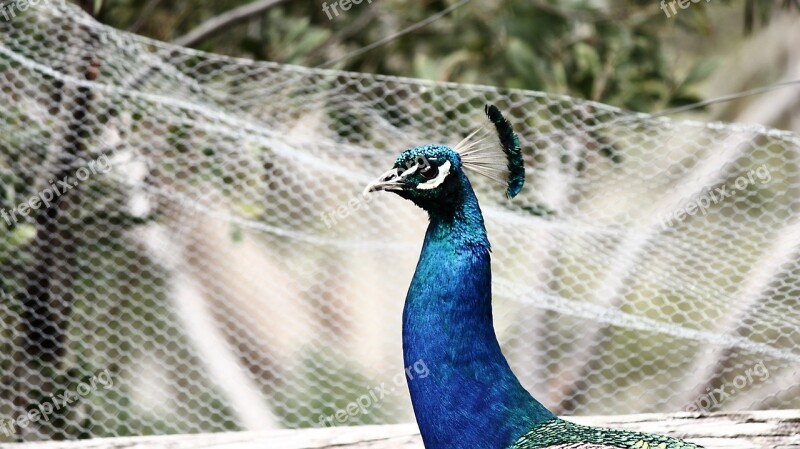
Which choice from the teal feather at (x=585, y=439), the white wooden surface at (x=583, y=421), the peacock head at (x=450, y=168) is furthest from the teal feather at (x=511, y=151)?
the white wooden surface at (x=583, y=421)

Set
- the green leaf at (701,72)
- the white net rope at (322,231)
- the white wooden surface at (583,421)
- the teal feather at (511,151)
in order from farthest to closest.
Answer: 1. the green leaf at (701,72)
2. the white net rope at (322,231)
3. the white wooden surface at (583,421)
4. the teal feather at (511,151)

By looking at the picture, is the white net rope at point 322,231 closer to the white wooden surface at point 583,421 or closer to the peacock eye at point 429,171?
the white wooden surface at point 583,421

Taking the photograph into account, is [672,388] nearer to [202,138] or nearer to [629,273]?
[629,273]

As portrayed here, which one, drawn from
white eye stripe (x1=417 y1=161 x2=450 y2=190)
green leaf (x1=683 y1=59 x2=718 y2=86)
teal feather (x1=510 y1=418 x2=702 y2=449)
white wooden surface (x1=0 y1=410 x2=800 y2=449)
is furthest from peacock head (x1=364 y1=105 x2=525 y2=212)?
green leaf (x1=683 y1=59 x2=718 y2=86)

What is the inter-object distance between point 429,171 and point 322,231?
1.59 metres

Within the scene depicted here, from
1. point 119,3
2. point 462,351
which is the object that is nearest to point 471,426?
point 462,351

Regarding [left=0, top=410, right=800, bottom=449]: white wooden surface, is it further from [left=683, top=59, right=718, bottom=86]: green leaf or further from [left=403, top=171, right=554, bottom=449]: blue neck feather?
[left=683, top=59, right=718, bottom=86]: green leaf

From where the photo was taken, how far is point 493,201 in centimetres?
269

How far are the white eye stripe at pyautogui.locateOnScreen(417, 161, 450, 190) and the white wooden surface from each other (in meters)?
0.65

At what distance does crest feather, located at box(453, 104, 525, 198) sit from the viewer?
1508mm

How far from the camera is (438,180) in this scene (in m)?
1.45

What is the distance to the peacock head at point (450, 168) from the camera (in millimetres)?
1448

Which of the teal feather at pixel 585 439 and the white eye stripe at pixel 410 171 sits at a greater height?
the white eye stripe at pixel 410 171

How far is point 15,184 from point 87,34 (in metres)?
0.45
